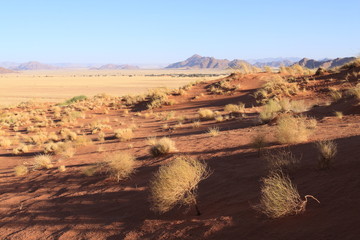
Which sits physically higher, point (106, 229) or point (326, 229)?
point (326, 229)

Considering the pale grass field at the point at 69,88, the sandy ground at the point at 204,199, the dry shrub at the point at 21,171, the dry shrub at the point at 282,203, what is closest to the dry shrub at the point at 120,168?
→ the sandy ground at the point at 204,199

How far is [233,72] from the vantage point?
37.6 m

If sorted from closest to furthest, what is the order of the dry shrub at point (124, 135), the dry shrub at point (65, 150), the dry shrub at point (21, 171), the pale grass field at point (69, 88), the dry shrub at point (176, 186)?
the dry shrub at point (176, 186) < the dry shrub at point (21, 171) < the dry shrub at point (65, 150) < the dry shrub at point (124, 135) < the pale grass field at point (69, 88)

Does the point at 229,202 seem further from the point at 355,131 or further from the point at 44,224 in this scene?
the point at 355,131

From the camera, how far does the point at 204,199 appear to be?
7625 mm

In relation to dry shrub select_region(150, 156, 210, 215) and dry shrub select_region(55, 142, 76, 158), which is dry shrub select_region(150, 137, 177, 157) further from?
dry shrub select_region(150, 156, 210, 215)

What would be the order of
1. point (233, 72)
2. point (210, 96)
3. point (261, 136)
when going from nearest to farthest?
1. point (261, 136)
2. point (210, 96)
3. point (233, 72)

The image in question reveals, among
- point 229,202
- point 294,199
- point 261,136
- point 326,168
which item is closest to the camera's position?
point 294,199

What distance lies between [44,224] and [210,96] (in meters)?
25.5

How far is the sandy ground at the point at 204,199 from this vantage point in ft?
18.2

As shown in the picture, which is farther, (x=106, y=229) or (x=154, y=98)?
(x=154, y=98)

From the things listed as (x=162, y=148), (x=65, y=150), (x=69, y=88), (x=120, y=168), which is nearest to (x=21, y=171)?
(x=65, y=150)

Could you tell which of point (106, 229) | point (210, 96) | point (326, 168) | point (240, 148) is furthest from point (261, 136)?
point (210, 96)

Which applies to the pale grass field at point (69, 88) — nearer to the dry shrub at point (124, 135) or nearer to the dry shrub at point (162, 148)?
the dry shrub at point (124, 135)
